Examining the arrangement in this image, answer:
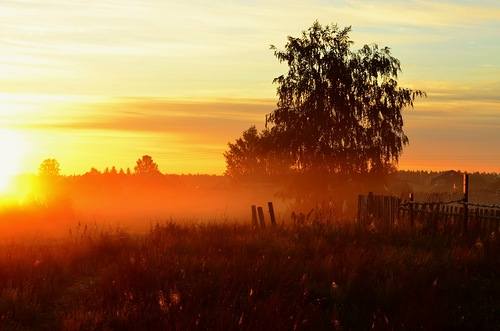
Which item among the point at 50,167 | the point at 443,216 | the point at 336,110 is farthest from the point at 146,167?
the point at 443,216

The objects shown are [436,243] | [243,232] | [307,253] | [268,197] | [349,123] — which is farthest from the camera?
[268,197]

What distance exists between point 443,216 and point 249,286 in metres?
9.75

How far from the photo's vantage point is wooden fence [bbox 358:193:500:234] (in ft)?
55.0

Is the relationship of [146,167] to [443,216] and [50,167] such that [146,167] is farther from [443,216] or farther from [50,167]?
[443,216]

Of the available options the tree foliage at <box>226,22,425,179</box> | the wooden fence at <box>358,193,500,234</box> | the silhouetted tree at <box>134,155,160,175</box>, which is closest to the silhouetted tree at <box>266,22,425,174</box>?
the tree foliage at <box>226,22,425,179</box>

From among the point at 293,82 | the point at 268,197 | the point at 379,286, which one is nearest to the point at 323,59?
the point at 293,82

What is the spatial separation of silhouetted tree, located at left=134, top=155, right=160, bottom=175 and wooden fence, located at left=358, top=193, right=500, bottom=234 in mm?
59148

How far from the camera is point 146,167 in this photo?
78.1m

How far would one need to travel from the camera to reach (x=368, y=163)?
33.8m

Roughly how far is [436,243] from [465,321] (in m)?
5.99

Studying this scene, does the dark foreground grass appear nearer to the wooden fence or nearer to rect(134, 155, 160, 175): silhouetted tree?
the wooden fence

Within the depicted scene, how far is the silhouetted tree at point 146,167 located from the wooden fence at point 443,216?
5915 centimetres

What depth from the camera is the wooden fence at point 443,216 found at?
55.0 ft

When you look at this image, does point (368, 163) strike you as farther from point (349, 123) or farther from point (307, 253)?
point (307, 253)
